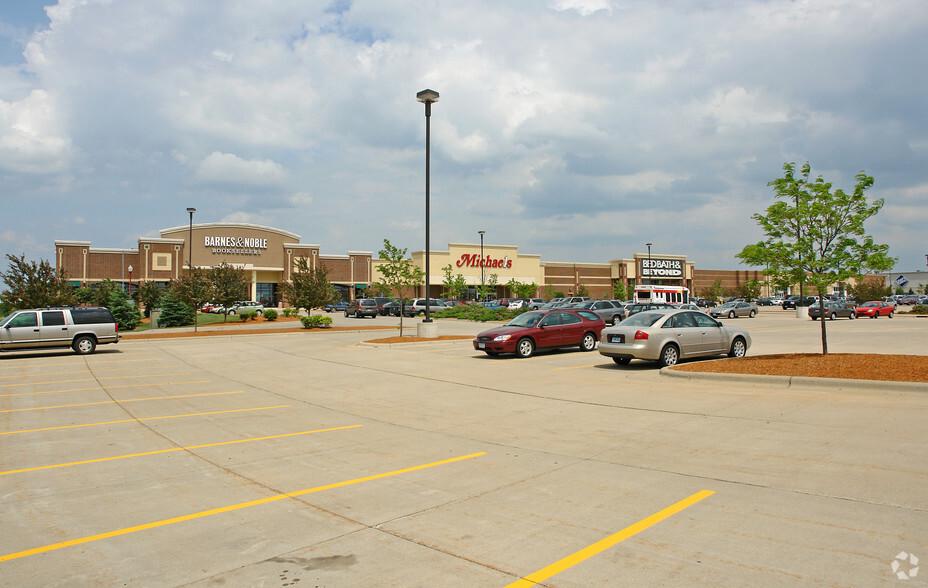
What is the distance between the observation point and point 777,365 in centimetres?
1350

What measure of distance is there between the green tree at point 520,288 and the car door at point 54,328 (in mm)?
65866

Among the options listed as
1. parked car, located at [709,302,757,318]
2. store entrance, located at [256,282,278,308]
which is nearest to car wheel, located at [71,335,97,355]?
parked car, located at [709,302,757,318]

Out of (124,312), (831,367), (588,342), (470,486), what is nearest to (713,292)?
(124,312)

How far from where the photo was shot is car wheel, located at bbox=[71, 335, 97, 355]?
2245cm

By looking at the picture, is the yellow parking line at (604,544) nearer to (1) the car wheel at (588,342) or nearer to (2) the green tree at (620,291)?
(1) the car wheel at (588,342)

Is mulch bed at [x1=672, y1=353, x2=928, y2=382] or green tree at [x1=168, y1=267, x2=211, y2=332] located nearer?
mulch bed at [x1=672, y1=353, x2=928, y2=382]

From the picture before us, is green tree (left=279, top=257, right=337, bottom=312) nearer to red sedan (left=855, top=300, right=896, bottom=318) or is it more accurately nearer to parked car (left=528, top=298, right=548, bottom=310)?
parked car (left=528, top=298, right=548, bottom=310)

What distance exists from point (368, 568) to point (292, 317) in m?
45.9

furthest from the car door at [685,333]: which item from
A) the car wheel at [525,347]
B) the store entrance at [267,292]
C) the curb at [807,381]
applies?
the store entrance at [267,292]

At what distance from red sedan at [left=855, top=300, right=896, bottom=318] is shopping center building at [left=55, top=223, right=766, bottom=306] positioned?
39536 millimetres

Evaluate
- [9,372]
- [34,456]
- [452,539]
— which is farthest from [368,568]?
[9,372]

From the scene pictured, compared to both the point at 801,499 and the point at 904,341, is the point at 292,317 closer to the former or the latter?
the point at 904,341

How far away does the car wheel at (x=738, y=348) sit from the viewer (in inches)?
666

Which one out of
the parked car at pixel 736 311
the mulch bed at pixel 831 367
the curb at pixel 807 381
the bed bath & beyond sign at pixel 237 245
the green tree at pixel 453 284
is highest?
the bed bath & beyond sign at pixel 237 245
